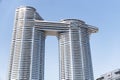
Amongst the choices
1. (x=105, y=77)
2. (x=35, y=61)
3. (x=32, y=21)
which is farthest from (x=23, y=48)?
(x=105, y=77)

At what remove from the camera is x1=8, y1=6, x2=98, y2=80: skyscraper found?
117 metres

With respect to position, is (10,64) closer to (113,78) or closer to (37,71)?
(37,71)

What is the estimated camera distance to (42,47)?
414 ft

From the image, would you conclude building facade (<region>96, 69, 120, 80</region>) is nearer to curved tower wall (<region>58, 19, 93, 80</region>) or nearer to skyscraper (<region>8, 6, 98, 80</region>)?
curved tower wall (<region>58, 19, 93, 80</region>)

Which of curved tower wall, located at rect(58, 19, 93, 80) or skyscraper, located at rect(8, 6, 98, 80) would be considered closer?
skyscraper, located at rect(8, 6, 98, 80)

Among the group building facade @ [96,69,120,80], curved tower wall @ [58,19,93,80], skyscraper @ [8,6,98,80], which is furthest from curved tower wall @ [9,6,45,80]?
building facade @ [96,69,120,80]

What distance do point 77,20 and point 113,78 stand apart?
3871cm

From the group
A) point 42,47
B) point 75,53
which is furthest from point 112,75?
point 42,47

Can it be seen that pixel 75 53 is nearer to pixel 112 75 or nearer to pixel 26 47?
pixel 112 75

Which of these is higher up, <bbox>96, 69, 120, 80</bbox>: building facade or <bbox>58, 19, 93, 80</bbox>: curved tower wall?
<bbox>58, 19, 93, 80</bbox>: curved tower wall

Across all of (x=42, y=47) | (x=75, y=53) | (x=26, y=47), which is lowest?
(x=75, y=53)

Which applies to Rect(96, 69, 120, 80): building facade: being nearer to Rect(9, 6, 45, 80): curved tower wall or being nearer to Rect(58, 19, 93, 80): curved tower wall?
Rect(58, 19, 93, 80): curved tower wall

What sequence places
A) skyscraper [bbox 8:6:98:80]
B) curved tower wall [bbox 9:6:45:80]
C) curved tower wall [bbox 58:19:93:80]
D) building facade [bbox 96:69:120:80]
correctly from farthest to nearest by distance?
building facade [bbox 96:69:120:80]
curved tower wall [bbox 58:19:93:80]
skyscraper [bbox 8:6:98:80]
curved tower wall [bbox 9:6:45:80]

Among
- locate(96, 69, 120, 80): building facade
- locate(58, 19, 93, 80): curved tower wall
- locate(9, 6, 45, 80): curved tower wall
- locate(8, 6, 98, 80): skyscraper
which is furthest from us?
locate(96, 69, 120, 80): building facade
